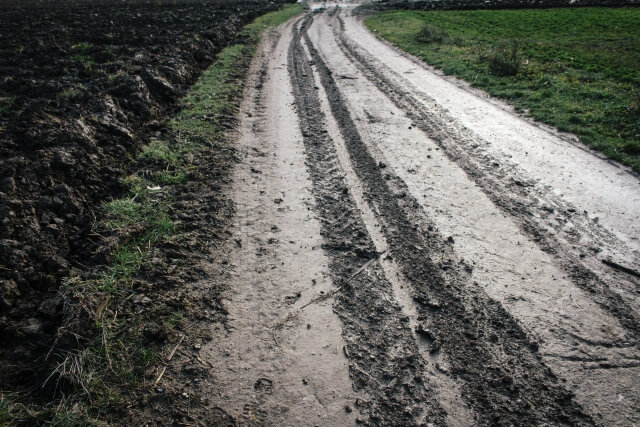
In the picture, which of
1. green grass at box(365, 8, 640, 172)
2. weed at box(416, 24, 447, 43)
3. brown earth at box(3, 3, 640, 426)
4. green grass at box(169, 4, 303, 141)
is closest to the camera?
→ brown earth at box(3, 3, 640, 426)

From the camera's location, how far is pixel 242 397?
9.28 feet

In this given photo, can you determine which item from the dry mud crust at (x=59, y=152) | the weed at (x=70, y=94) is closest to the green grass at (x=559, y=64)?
the dry mud crust at (x=59, y=152)

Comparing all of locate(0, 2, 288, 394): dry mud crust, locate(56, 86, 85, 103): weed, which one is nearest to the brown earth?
locate(0, 2, 288, 394): dry mud crust

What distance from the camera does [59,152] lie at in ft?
17.1

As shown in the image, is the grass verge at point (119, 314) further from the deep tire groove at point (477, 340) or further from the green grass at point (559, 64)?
the green grass at point (559, 64)

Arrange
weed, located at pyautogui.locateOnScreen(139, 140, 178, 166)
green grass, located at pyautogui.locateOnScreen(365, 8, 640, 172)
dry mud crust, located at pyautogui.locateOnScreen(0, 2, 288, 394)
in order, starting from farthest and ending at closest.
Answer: green grass, located at pyautogui.locateOnScreen(365, 8, 640, 172) < weed, located at pyautogui.locateOnScreen(139, 140, 178, 166) < dry mud crust, located at pyautogui.locateOnScreen(0, 2, 288, 394)

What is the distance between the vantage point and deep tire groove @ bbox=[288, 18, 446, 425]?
275 cm

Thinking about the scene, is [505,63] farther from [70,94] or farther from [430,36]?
[70,94]

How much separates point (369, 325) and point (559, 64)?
12775mm

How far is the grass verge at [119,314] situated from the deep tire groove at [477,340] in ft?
8.61

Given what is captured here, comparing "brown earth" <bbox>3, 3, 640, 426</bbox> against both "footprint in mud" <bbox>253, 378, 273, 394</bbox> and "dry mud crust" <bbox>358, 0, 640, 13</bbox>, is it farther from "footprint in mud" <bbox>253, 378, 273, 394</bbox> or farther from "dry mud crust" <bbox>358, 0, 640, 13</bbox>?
"dry mud crust" <bbox>358, 0, 640, 13</bbox>

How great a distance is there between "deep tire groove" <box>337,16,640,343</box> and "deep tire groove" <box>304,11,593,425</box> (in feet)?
3.57

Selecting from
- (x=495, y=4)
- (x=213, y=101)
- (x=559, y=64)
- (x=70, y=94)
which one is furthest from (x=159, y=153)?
(x=495, y=4)

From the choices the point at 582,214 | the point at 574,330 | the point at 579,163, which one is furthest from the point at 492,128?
the point at 574,330
